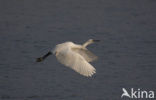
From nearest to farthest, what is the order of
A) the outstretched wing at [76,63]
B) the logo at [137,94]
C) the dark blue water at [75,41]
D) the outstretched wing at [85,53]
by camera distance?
the outstretched wing at [76,63]
the outstretched wing at [85,53]
the logo at [137,94]
the dark blue water at [75,41]

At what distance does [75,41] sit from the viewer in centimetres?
1435

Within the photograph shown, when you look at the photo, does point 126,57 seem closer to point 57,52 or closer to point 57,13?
point 57,52

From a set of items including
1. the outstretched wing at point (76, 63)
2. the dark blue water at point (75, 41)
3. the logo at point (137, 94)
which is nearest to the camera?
the outstretched wing at point (76, 63)

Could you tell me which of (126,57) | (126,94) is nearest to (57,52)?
(126,94)

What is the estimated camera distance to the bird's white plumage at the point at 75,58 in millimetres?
9047

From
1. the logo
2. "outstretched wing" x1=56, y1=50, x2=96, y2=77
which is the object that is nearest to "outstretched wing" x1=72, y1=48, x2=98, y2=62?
"outstretched wing" x1=56, y1=50, x2=96, y2=77

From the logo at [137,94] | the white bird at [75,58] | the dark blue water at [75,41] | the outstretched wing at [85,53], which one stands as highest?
the white bird at [75,58]

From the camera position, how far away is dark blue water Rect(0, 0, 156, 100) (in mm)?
11086

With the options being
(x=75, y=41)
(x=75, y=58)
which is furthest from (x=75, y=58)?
(x=75, y=41)

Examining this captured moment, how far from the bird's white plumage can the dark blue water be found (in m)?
1.01

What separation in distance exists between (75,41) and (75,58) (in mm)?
5009

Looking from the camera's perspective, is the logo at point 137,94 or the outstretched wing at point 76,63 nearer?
the outstretched wing at point 76,63

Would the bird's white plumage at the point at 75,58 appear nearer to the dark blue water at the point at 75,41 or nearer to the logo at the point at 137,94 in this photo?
the dark blue water at the point at 75,41

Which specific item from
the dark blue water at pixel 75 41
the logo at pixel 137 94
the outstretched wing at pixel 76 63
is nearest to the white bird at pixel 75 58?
Result: the outstretched wing at pixel 76 63
